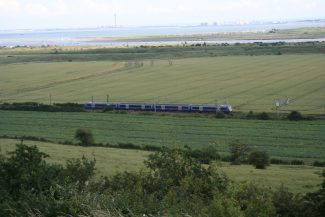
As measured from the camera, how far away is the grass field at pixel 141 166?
19656mm

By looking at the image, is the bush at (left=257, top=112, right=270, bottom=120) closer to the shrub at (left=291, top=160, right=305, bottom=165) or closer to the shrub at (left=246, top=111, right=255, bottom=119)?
the shrub at (left=246, top=111, right=255, bottom=119)

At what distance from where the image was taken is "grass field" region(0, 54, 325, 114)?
148 ft

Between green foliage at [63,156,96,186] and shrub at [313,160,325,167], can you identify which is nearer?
green foliage at [63,156,96,186]

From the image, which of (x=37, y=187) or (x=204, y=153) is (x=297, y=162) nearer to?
(x=204, y=153)

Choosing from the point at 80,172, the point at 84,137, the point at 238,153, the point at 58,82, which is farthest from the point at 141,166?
the point at 58,82

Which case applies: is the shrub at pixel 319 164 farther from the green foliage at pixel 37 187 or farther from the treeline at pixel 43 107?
the treeline at pixel 43 107

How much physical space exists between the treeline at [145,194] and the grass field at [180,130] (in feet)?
35.3

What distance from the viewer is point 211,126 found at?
109 ft

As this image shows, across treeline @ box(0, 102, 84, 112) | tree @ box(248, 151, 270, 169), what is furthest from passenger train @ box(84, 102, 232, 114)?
tree @ box(248, 151, 270, 169)

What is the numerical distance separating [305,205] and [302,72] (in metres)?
48.4

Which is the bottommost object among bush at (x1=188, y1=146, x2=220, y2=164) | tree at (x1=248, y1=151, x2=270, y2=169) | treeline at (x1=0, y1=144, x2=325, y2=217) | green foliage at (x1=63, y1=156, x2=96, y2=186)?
tree at (x1=248, y1=151, x2=270, y2=169)

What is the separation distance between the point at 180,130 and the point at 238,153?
8.05 m

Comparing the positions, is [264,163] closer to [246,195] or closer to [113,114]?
[246,195]

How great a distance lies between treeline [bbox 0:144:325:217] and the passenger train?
21244 mm
